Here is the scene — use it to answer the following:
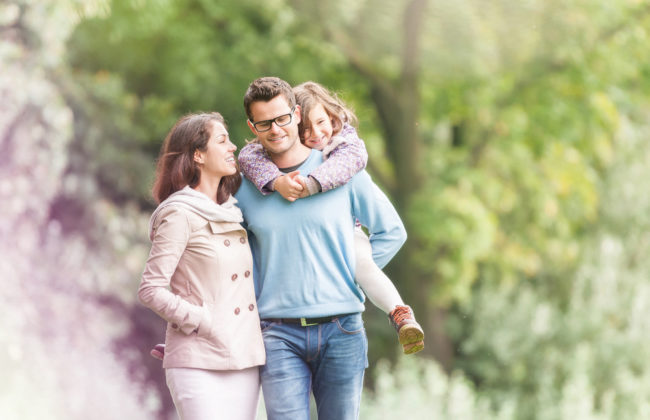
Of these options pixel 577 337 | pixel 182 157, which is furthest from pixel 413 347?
pixel 577 337

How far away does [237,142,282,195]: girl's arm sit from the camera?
8.59 feet

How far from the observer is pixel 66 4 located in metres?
6.28

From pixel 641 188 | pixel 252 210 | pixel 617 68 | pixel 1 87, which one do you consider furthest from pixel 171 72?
pixel 252 210

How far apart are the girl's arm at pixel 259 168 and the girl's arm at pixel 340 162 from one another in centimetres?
13

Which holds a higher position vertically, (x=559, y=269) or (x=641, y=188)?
(x=641, y=188)

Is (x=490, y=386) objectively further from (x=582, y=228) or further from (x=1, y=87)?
(x=1, y=87)

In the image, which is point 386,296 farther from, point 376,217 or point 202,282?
point 202,282

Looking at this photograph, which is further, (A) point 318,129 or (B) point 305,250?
(A) point 318,129

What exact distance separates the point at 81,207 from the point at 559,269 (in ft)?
16.8


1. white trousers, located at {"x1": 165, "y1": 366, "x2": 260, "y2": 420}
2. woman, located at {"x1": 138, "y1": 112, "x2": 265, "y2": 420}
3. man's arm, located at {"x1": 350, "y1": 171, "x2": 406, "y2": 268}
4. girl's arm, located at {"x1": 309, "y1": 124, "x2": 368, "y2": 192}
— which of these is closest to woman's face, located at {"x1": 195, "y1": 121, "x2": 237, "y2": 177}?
woman, located at {"x1": 138, "y1": 112, "x2": 265, "y2": 420}

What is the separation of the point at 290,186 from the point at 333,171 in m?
0.14

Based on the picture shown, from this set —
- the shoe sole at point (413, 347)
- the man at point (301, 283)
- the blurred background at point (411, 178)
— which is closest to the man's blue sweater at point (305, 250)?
the man at point (301, 283)

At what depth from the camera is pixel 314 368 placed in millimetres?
2676

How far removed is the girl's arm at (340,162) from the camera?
8.50 ft
